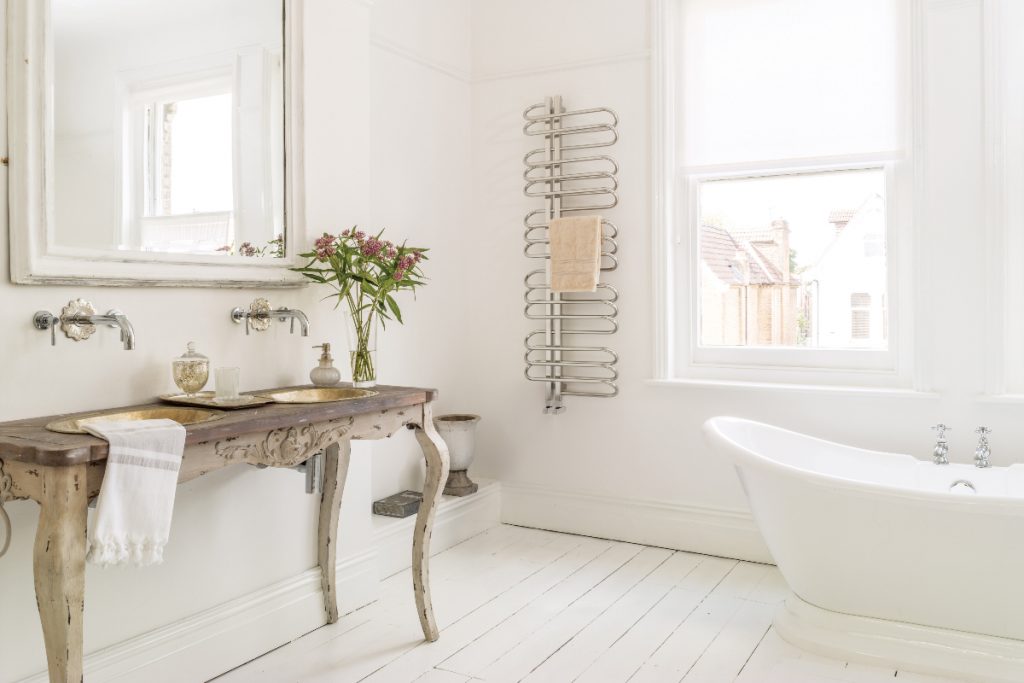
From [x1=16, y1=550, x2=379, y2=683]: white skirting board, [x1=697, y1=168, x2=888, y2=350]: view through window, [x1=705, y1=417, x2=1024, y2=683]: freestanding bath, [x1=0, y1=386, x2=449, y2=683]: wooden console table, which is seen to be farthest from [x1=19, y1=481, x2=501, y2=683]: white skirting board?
[x1=697, y1=168, x2=888, y2=350]: view through window

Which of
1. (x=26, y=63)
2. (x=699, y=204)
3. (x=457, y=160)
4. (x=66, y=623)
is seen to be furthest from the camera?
(x=457, y=160)

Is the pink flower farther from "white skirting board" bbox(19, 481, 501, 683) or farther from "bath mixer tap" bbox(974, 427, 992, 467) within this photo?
"bath mixer tap" bbox(974, 427, 992, 467)

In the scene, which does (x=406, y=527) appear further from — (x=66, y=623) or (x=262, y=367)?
(x=66, y=623)

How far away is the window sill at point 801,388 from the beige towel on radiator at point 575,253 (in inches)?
20.9

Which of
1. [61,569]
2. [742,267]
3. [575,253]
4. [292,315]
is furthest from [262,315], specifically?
[742,267]

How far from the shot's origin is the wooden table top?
5.26 feet

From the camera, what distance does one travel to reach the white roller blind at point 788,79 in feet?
10.6

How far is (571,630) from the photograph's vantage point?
2.70 metres

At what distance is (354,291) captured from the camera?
2.93 metres

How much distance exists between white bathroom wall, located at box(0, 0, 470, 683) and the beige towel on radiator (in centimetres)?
58

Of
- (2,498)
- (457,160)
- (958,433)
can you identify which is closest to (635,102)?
(457,160)

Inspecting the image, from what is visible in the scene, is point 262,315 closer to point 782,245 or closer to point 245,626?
point 245,626

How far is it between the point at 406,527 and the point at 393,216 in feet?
4.23

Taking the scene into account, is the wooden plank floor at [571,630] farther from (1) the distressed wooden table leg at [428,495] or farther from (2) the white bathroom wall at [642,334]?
(2) the white bathroom wall at [642,334]
